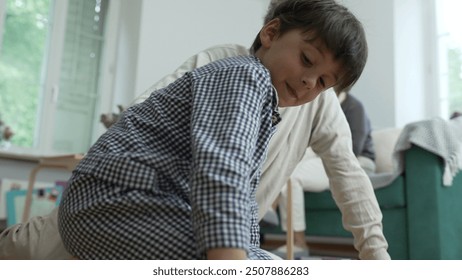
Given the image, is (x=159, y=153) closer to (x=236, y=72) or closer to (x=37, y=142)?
(x=236, y=72)

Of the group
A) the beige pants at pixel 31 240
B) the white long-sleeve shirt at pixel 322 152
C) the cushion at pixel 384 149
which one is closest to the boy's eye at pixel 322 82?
the white long-sleeve shirt at pixel 322 152

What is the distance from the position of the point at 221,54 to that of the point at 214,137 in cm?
60

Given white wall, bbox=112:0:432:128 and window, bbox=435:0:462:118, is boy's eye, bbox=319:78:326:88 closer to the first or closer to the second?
white wall, bbox=112:0:432:128

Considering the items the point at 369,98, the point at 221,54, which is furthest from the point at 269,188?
the point at 369,98

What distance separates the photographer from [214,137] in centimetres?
49

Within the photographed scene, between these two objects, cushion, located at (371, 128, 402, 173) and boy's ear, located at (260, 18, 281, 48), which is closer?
boy's ear, located at (260, 18, 281, 48)

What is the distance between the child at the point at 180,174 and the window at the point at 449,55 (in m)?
2.81

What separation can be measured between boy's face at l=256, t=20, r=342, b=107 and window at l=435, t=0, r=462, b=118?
265 centimetres

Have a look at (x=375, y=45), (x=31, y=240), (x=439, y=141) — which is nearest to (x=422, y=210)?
(x=439, y=141)

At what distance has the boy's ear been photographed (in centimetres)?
72

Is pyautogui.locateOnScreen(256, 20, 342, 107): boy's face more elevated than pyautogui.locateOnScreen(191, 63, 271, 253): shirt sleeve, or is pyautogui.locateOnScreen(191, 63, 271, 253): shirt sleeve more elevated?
pyautogui.locateOnScreen(256, 20, 342, 107): boy's face

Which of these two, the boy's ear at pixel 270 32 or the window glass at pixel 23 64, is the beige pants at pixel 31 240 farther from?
the window glass at pixel 23 64

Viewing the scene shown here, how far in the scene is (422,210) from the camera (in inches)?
75.8

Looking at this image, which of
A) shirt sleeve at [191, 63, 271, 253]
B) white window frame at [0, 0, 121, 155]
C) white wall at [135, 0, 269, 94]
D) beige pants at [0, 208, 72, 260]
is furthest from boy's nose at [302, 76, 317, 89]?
white window frame at [0, 0, 121, 155]
